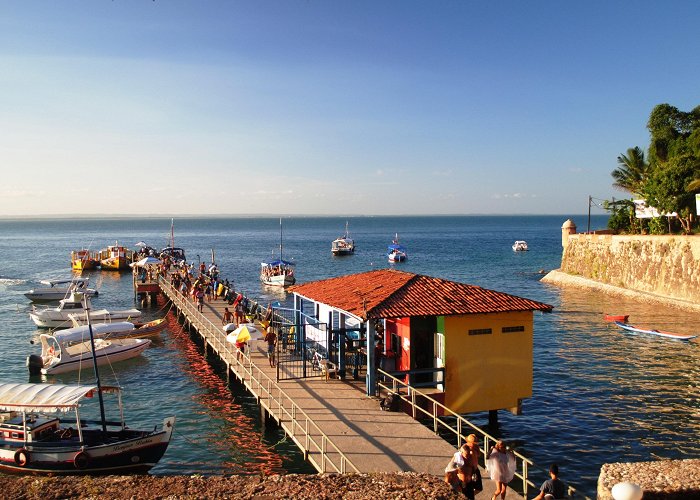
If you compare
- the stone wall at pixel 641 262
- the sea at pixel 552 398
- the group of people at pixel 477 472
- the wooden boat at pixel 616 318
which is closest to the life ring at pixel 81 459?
the sea at pixel 552 398

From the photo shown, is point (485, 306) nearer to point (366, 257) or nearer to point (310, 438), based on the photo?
point (310, 438)

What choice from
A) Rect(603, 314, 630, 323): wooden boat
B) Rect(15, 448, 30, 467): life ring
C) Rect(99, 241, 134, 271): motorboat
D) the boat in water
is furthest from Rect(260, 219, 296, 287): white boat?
Rect(15, 448, 30, 467): life ring

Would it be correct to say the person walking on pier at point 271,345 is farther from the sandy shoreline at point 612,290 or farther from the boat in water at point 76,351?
the sandy shoreline at point 612,290

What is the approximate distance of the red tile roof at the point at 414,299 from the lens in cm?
1844

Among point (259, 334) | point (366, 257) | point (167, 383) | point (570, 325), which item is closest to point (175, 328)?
point (167, 383)

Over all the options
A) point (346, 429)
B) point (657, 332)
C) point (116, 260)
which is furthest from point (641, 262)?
point (116, 260)

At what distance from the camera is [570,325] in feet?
140

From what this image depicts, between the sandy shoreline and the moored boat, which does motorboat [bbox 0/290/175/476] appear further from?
the sandy shoreline

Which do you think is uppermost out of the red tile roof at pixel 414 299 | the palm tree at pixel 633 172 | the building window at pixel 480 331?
the palm tree at pixel 633 172

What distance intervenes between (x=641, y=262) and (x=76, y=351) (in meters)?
50.1

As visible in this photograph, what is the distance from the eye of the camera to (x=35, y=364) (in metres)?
29.9

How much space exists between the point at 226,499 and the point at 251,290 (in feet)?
191

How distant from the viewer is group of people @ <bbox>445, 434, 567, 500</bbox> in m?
11.3

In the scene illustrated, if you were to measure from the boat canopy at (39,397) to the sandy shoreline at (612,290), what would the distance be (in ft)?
148
